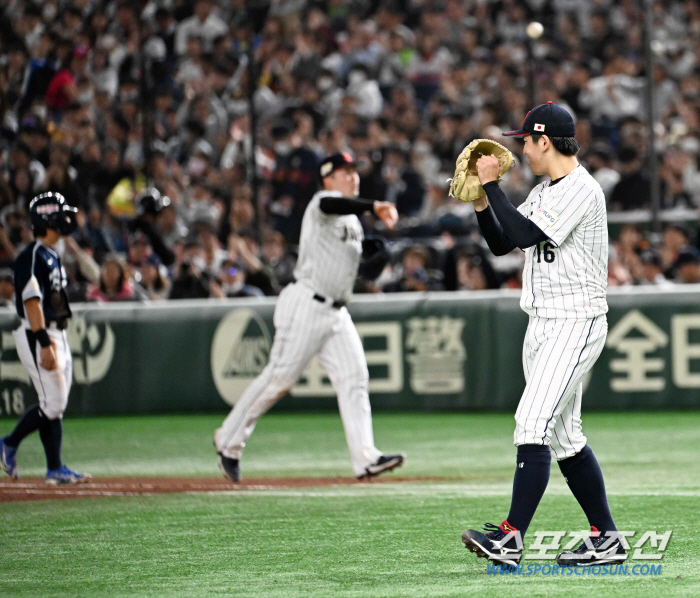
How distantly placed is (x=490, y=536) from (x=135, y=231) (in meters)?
10.5

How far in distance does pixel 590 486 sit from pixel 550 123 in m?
1.56

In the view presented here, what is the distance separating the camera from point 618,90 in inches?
657

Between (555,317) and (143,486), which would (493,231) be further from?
(143,486)

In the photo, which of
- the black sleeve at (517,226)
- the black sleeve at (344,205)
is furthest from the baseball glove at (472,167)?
the black sleeve at (344,205)

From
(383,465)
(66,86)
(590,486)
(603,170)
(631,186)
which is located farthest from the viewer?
(66,86)

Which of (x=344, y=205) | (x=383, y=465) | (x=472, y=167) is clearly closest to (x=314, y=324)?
(x=344, y=205)

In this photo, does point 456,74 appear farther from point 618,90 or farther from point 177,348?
point 177,348

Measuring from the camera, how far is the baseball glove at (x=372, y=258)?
8305 millimetres

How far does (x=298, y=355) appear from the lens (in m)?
8.14

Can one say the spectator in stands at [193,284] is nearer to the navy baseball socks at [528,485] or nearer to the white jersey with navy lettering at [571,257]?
the white jersey with navy lettering at [571,257]

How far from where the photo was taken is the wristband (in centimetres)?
813

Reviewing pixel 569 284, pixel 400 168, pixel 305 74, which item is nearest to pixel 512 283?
pixel 400 168

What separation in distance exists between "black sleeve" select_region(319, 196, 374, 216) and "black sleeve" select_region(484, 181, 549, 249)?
261 cm

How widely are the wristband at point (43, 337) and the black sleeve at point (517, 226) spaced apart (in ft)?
14.0
